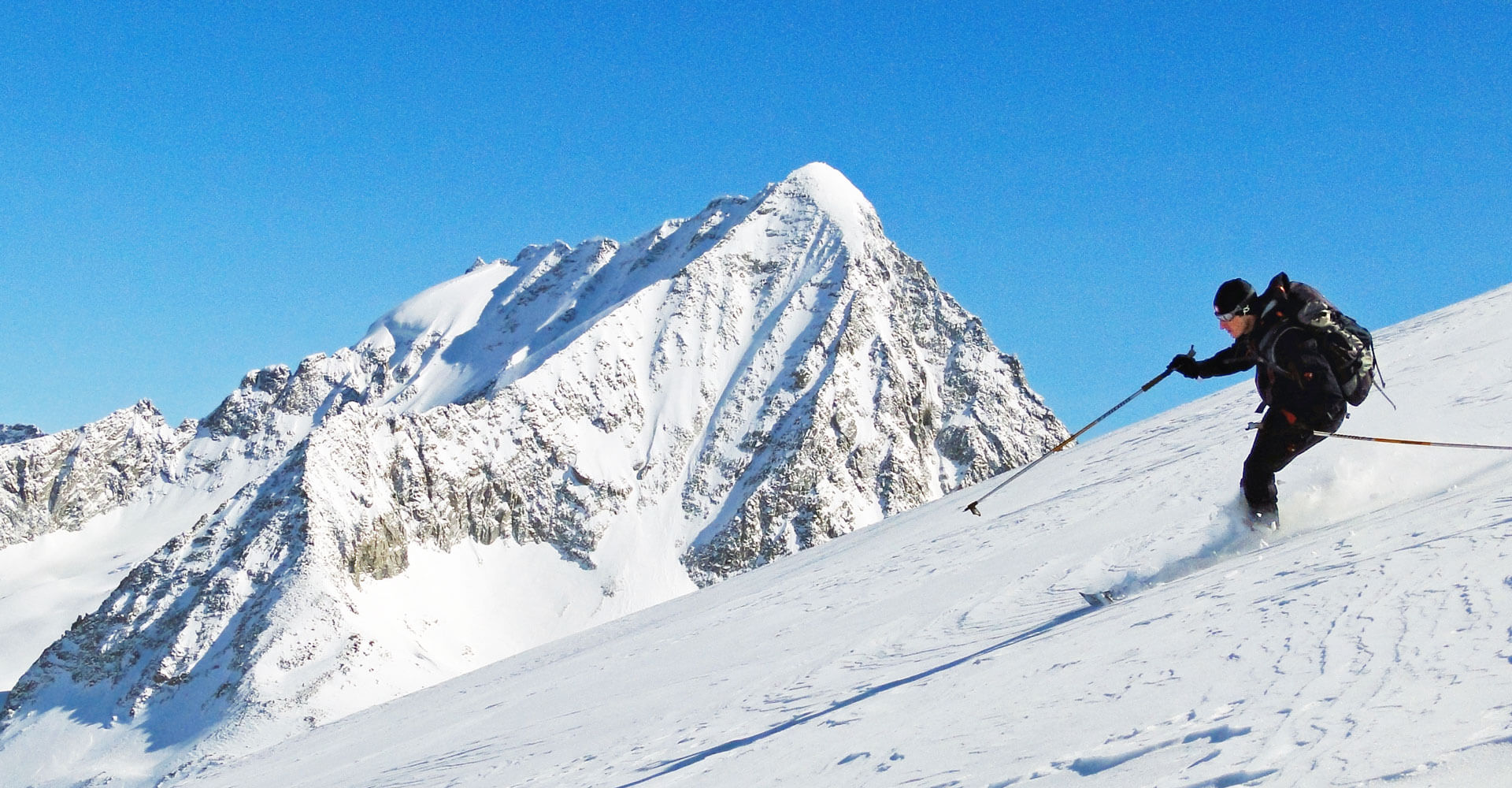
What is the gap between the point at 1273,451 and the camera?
9.62 metres

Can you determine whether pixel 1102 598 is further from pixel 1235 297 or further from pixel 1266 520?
pixel 1235 297

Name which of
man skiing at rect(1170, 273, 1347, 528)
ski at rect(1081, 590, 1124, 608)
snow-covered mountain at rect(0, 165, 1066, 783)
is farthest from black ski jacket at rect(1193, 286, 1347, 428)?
snow-covered mountain at rect(0, 165, 1066, 783)

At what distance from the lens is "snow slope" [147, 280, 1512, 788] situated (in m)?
4.52

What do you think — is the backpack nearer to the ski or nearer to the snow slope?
the snow slope

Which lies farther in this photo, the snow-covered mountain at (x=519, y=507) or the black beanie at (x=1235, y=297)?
the snow-covered mountain at (x=519, y=507)

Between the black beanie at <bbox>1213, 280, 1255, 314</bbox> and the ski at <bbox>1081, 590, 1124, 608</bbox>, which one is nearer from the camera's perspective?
the ski at <bbox>1081, 590, 1124, 608</bbox>

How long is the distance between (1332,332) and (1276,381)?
0.68m

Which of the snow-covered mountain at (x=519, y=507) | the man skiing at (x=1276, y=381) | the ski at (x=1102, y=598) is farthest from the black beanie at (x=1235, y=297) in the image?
the snow-covered mountain at (x=519, y=507)

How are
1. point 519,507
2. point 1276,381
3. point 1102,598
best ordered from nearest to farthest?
point 1102,598 < point 1276,381 < point 519,507

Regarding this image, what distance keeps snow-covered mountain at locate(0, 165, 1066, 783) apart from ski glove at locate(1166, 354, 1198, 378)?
364ft

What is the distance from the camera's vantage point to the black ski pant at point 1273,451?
377 inches

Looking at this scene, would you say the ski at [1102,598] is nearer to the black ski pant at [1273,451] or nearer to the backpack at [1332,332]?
the black ski pant at [1273,451]

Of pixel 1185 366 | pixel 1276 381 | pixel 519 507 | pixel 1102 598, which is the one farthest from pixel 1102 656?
pixel 519 507

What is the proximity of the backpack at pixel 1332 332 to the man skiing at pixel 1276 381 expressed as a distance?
0.02 m
